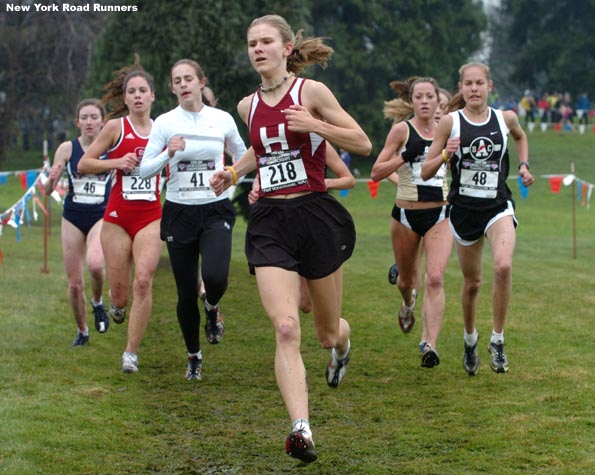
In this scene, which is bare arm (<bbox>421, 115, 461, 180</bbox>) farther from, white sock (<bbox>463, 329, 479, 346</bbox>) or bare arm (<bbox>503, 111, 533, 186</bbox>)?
white sock (<bbox>463, 329, 479, 346</bbox>)

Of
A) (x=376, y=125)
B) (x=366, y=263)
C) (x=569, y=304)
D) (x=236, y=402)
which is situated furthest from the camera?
(x=376, y=125)

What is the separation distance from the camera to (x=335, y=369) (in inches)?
300

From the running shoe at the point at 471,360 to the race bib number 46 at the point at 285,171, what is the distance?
2.71m

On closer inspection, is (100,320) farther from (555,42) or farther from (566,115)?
(555,42)

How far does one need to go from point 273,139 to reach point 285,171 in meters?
0.18

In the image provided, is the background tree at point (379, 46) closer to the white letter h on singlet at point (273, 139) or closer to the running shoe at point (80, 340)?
the running shoe at point (80, 340)

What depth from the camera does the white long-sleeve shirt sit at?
27.0 feet

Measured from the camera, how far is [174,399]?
780cm

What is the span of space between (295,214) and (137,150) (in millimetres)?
3062

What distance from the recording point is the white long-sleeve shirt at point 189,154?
27.0ft

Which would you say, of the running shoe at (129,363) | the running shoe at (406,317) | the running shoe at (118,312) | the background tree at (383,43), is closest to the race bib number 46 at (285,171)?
the running shoe at (129,363)

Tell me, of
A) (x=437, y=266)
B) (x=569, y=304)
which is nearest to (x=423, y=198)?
(x=437, y=266)

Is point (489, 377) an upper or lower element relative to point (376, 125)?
lower

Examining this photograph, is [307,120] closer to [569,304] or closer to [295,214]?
[295,214]
